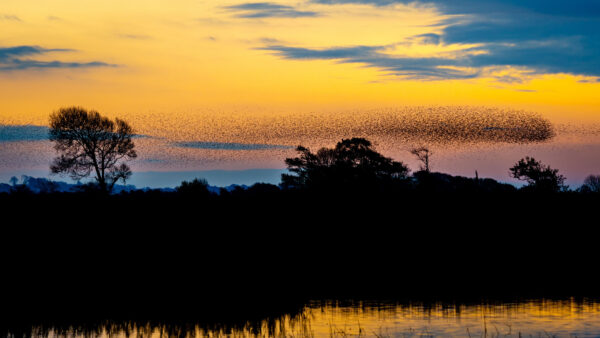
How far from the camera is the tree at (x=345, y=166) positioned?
3511 inches

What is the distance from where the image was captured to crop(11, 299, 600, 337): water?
2389 cm

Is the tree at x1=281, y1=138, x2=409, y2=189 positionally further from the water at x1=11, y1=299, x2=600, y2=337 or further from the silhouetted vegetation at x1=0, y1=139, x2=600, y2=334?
the water at x1=11, y1=299, x2=600, y2=337

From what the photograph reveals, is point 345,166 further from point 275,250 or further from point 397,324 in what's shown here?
point 397,324

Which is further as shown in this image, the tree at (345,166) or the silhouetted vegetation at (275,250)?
the tree at (345,166)

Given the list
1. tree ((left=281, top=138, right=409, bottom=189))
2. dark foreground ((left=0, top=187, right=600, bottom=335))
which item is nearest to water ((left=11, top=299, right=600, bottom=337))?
dark foreground ((left=0, top=187, right=600, bottom=335))

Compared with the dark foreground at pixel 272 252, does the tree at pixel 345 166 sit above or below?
above

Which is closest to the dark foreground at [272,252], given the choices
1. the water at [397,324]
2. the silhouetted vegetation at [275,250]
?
the silhouetted vegetation at [275,250]

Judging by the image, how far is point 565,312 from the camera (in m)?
26.9

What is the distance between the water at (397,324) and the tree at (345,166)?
195 feet

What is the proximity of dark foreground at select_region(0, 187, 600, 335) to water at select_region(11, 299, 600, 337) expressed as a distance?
1160mm

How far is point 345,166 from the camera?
296 feet

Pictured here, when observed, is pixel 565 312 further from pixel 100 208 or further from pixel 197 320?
pixel 100 208

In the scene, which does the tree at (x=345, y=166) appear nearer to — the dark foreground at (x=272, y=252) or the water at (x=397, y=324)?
the dark foreground at (x=272, y=252)

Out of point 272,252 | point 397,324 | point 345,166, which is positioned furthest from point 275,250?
point 345,166
